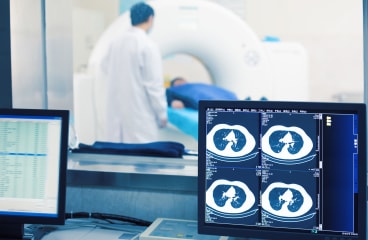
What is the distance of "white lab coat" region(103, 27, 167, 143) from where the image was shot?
3.27 m

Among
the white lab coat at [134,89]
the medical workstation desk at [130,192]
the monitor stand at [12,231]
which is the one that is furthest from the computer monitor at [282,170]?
the white lab coat at [134,89]

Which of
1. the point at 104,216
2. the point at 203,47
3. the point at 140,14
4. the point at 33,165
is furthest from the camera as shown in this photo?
the point at 203,47

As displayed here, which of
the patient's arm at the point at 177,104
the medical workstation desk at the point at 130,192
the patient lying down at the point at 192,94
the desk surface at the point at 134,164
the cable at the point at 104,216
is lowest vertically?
the cable at the point at 104,216

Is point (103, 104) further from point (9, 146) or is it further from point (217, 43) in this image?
point (9, 146)

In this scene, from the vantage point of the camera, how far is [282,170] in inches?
48.3

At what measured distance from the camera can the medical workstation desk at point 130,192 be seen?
1.53m

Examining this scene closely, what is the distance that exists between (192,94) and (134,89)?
A: 0.69 metres

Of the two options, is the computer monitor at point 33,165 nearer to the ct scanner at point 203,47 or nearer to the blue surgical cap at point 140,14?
the blue surgical cap at point 140,14

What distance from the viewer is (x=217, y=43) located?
12.2ft

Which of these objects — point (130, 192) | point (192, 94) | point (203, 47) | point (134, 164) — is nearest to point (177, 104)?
point (192, 94)

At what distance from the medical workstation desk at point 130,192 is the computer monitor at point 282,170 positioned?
10.7 inches

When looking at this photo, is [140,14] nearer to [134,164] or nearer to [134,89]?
[134,89]

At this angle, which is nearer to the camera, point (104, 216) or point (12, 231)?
point (12, 231)

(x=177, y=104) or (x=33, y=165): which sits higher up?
(x=177, y=104)
